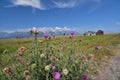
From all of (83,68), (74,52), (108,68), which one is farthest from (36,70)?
(108,68)

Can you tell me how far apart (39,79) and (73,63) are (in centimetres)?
146

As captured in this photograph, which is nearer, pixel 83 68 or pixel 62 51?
pixel 83 68

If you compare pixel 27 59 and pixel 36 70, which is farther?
pixel 27 59

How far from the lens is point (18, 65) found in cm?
633

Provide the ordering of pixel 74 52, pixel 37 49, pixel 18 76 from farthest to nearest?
pixel 74 52, pixel 37 49, pixel 18 76

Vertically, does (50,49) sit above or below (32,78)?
above

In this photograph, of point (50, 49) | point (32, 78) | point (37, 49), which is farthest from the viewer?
point (50, 49)

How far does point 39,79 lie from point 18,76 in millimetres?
547

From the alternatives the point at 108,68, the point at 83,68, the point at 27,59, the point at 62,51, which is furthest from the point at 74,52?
the point at 108,68

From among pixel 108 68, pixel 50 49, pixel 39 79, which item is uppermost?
pixel 50 49

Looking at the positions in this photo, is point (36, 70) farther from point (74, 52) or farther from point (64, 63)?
point (74, 52)

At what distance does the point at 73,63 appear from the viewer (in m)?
6.71

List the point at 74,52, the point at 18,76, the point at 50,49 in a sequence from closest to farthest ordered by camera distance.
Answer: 1. the point at 18,76
2. the point at 50,49
3. the point at 74,52

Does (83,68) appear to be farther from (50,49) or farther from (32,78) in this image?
(32,78)
